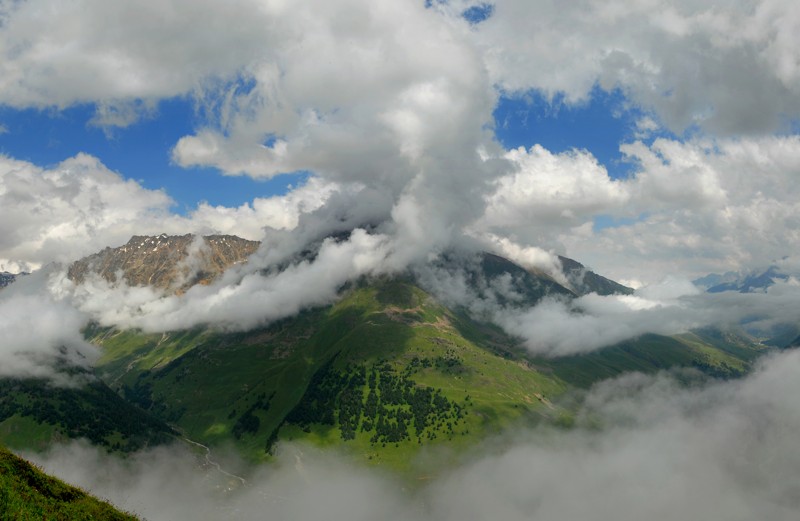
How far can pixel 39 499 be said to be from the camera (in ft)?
229

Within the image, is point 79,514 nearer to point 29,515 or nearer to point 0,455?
point 29,515

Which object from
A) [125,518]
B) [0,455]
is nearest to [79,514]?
[125,518]

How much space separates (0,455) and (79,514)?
55.8ft

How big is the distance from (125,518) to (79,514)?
27.9ft

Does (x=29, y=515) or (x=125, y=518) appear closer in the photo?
(x=29, y=515)

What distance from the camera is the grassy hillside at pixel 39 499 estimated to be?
6356 centimetres

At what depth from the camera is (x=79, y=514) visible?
234 ft

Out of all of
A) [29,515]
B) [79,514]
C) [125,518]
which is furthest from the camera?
[125,518]

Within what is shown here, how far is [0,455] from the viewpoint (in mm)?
75500

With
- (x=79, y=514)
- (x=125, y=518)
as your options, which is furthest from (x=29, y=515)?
(x=125, y=518)

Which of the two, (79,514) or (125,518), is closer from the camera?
(79,514)

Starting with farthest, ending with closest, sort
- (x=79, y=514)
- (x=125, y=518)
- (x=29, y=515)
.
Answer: (x=125, y=518) → (x=79, y=514) → (x=29, y=515)

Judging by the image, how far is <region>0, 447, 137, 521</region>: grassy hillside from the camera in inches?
2502

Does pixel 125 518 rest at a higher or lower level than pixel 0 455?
lower
